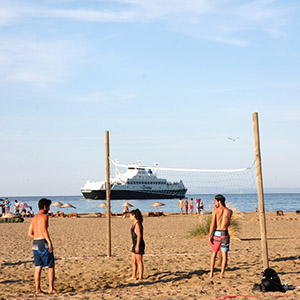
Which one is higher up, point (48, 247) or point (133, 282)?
point (48, 247)

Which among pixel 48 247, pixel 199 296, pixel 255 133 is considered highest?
pixel 255 133

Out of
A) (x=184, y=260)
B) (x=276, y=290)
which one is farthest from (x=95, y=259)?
(x=276, y=290)

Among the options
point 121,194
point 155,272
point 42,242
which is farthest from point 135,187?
point 42,242

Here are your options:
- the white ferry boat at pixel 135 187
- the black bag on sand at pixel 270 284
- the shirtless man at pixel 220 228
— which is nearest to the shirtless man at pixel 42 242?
the shirtless man at pixel 220 228

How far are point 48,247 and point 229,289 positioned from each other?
2.51m

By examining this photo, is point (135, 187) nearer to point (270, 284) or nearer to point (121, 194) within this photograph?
Result: point (121, 194)

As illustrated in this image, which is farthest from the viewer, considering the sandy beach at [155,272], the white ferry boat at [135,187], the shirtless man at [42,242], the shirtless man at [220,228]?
the white ferry boat at [135,187]

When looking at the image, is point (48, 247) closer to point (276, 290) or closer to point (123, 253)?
point (276, 290)

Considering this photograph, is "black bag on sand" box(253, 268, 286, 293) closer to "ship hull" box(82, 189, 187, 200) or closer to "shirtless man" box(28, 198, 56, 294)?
"shirtless man" box(28, 198, 56, 294)

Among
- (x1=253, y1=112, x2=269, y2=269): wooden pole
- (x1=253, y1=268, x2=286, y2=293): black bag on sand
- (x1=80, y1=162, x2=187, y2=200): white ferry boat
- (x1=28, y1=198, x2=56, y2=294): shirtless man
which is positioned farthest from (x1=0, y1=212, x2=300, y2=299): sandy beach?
(x1=80, y1=162, x2=187, y2=200): white ferry boat

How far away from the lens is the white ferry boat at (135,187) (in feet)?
260

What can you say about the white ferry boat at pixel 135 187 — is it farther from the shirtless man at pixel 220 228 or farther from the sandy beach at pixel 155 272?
the shirtless man at pixel 220 228

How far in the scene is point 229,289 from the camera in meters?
6.55

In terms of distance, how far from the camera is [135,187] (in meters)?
81.6
